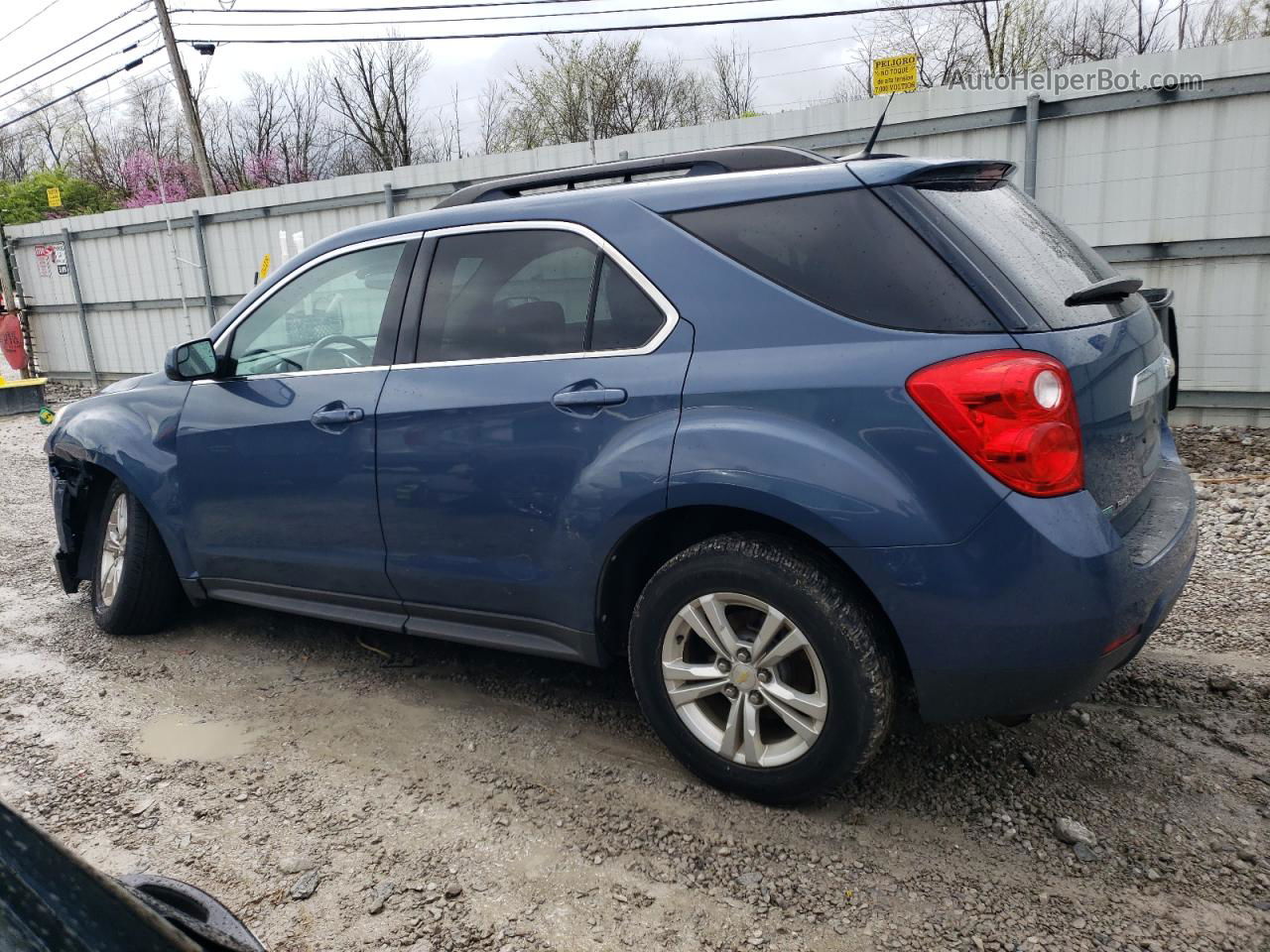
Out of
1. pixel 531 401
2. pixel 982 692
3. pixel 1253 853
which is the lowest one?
pixel 1253 853

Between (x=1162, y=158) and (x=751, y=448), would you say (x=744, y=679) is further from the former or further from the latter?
(x=1162, y=158)

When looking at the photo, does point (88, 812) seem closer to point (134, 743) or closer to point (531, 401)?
point (134, 743)

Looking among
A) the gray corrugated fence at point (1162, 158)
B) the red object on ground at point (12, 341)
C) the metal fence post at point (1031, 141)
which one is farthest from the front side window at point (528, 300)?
the red object on ground at point (12, 341)

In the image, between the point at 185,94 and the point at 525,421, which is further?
the point at 185,94

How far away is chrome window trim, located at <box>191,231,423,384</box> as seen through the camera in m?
3.48

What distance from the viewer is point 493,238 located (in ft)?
10.7

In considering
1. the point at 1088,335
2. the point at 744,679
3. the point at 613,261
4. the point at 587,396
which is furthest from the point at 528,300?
the point at 1088,335

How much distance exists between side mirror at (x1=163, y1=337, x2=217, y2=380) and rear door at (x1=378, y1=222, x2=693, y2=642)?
100cm

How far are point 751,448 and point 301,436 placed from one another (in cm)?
186

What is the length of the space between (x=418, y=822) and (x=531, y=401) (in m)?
1.31

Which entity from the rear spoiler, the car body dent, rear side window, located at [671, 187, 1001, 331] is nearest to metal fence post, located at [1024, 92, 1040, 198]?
the rear spoiler

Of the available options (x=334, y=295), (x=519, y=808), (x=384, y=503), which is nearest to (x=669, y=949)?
(x=519, y=808)

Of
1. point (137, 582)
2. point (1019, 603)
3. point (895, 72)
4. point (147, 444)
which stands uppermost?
point (895, 72)

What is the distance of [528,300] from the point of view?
3141 millimetres
